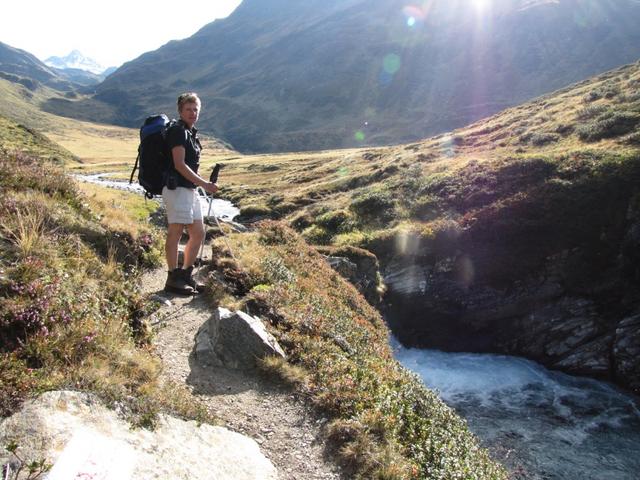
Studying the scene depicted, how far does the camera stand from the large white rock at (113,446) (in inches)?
164

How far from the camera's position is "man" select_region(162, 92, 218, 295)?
8617mm

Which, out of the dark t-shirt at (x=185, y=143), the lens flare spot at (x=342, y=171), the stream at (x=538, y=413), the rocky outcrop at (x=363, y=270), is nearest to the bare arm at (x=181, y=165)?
the dark t-shirt at (x=185, y=143)

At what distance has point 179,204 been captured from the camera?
9242 millimetres

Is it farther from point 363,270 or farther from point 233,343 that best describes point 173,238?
point 363,270

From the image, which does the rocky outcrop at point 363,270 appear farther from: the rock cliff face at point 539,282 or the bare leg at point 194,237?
the bare leg at point 194,237

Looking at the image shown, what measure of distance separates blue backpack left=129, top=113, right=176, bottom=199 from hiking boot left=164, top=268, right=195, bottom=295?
232cm

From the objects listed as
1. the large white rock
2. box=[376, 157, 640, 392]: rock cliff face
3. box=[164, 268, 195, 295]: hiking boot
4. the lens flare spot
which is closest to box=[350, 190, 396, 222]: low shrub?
box=[376, 157, 640, 392]: rock cliff face

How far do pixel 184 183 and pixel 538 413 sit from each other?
17.9 m

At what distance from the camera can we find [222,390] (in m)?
7.85

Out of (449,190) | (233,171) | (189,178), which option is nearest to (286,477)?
(189,178)

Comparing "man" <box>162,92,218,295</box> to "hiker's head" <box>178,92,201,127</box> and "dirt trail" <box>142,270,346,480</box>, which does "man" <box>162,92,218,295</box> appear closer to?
"hiker's head" <box>178,92,201,127</box>

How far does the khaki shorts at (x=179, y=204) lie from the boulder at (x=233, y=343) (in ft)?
7.27

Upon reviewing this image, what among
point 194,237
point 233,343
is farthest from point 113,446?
point 194,237

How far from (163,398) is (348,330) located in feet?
21.5
